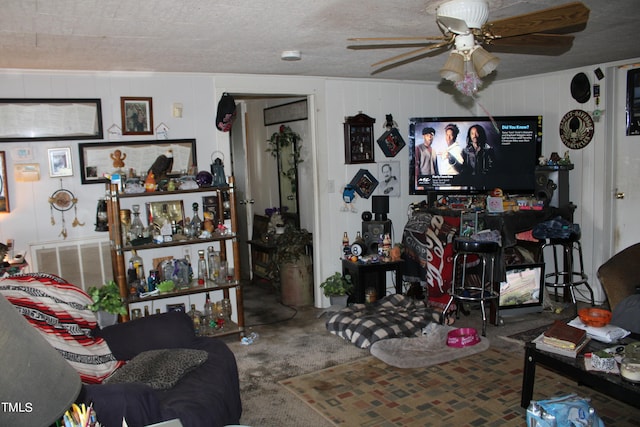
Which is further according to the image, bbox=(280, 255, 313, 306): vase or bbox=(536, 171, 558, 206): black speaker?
bbox=(280, 255, 313, 306): vase

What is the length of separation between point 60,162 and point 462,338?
3.30 metres

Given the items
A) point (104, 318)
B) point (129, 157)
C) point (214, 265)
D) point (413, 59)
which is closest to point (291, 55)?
point (413, 59)

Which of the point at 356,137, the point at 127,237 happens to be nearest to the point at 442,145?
the point at 356,137

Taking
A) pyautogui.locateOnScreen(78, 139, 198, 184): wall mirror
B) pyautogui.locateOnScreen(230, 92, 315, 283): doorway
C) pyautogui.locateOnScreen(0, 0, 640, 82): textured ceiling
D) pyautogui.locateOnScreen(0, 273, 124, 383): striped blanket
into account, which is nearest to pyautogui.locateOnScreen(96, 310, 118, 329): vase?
pyautogui.locateOnScreen(0, 273, 124, 383): striped blanket

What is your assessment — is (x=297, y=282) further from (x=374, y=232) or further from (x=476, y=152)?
(x=476, y=152)

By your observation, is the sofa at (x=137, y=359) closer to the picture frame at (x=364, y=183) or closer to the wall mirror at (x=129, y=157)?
the wall mirror at (x=129, y=157)

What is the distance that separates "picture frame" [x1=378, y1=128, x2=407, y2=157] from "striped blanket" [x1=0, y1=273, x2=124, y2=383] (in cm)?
339

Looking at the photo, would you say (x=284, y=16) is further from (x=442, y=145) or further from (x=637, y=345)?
(x=442, y=145)

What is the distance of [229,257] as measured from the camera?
4680 mm

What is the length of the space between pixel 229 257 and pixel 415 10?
110 inches

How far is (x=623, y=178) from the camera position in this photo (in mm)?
4828

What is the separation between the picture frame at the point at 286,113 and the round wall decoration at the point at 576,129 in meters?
2.54

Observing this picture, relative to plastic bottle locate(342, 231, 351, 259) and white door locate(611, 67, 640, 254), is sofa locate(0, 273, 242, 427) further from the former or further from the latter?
white door locate(611, 67, 640, 254)

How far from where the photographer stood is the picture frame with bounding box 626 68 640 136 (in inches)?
182
